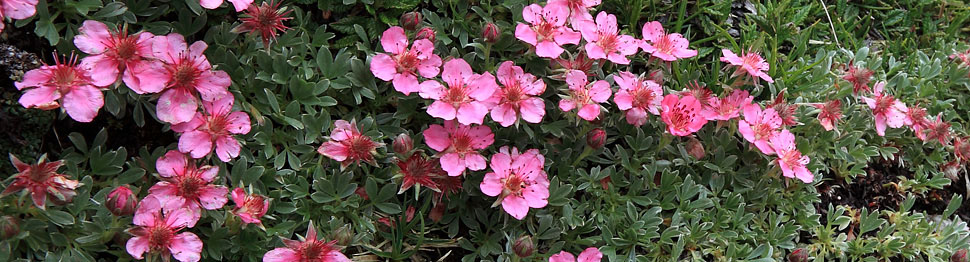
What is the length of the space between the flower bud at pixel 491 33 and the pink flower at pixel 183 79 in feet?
2.59

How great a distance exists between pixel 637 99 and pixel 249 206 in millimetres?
1212

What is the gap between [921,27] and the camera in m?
3.63

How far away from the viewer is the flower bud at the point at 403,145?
225 centimetres

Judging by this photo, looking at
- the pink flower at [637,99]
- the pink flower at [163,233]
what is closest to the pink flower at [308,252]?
the pink flower at [163,233]

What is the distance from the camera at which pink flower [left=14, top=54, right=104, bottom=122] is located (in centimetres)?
199

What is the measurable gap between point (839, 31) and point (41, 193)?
3.06 meters

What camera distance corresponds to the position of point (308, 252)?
2080 mm

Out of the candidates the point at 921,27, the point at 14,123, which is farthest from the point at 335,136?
the point at 921,27

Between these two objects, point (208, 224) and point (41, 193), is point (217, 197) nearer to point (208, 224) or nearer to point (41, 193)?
point (208, 224)

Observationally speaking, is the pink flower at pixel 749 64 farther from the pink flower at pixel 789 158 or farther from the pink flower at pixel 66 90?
the pink flower at pixel 66 90

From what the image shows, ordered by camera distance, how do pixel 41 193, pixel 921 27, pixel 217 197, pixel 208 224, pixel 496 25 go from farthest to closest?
pixel 921 27 < pixel 496 25 < pixel 208 224 < pixel 217 197 < pixel 41 193

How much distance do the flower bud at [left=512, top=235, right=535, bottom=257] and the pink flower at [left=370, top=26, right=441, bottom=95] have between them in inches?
21.8

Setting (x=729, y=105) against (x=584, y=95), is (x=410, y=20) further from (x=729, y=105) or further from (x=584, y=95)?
A: (x=729, y=105)

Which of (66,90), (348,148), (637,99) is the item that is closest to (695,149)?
(637,99)
